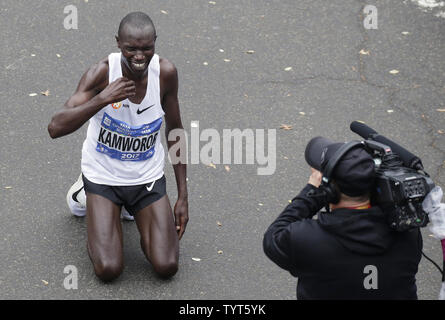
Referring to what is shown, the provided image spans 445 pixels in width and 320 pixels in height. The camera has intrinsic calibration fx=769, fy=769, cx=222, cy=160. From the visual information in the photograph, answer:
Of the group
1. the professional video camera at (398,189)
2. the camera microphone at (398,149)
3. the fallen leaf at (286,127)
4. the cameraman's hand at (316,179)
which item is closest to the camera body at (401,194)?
the professional video camera at (398,189)

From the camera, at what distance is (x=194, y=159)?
724 cm

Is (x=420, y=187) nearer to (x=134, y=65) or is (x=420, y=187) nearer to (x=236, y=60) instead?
(x=134, y=65)

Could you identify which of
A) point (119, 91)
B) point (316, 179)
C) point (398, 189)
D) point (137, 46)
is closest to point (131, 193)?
point (119, 91)

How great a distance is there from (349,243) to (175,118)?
244cm

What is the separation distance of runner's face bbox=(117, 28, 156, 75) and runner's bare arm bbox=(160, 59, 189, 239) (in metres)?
0.34

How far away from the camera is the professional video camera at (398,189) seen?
392cm

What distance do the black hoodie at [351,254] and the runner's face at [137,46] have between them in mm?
1949

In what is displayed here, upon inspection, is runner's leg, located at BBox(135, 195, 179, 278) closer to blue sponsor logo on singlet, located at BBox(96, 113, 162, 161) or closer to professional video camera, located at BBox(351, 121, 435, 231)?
blue sponsor logo on singlet, located at BBox(96, 113, 162, 161)

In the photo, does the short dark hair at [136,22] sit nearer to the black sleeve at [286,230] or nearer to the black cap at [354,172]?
the black sleeve at [286,230]

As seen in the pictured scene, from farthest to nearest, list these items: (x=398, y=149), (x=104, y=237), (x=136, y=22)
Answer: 1. (x=104, y=237)
2. (x=136, y=22)
3. (x=398, y=149)

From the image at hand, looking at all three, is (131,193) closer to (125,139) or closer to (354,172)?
(125,139)

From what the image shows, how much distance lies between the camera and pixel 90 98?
566 centimetres

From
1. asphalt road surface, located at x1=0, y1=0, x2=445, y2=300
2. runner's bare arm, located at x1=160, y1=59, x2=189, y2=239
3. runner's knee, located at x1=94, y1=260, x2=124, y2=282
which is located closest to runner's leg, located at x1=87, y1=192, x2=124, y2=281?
runner's knee, located at x1=94, y1=260, x2=124, y2=282

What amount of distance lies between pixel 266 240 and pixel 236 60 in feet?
15.0
